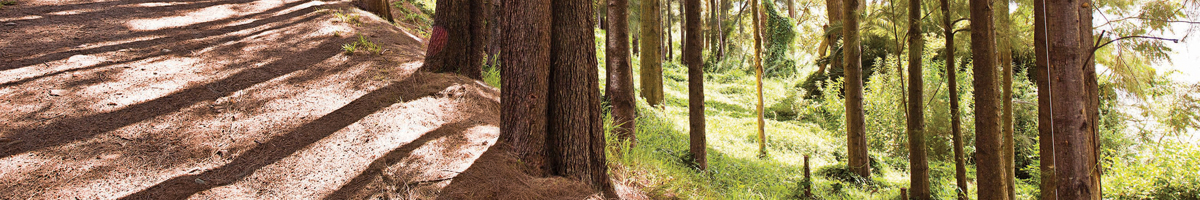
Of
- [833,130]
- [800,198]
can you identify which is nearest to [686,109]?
[833,130]

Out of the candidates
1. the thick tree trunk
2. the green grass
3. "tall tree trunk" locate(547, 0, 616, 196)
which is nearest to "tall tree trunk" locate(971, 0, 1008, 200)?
the thick tree trunk

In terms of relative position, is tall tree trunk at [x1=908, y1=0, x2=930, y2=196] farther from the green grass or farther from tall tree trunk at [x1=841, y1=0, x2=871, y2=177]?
tall tree trunk at [x1=841, y1=0, x2=871, y2=177]

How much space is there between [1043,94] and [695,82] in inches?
136

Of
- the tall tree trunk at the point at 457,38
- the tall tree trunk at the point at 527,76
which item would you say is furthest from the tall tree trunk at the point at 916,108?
the tall tree trunk at the point at 457,38

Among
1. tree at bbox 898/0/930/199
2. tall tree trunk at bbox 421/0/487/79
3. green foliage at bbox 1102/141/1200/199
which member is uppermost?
tall tree trunk at bbox 421/0/487/79

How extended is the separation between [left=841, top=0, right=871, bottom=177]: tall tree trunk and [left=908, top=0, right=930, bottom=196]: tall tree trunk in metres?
1.08

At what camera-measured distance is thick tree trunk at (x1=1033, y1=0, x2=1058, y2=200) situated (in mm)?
3941

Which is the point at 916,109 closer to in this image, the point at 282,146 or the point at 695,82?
the point at 695,82

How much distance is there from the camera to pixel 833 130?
584 inches

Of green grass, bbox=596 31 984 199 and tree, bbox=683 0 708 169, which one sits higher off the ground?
tree, bbox=683 0 708 169

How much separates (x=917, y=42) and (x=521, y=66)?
5.08 metres

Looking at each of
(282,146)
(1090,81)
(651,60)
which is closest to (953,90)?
(1090,81)

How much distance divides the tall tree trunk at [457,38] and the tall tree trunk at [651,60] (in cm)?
573

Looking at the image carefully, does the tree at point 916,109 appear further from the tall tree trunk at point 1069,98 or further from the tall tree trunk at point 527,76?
the tall tree trunk at point 527,76
